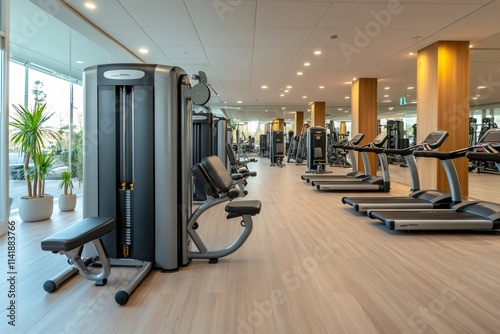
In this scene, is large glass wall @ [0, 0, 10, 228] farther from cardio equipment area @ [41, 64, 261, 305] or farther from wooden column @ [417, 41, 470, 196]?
wooden column @ [417, 41, 470, 196]

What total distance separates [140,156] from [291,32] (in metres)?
3.92

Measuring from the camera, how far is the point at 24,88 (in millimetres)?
4820

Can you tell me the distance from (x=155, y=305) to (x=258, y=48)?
539 cm

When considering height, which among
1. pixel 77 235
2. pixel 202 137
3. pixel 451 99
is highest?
pixel 451 99

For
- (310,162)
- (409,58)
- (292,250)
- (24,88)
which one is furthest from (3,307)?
(310,162)

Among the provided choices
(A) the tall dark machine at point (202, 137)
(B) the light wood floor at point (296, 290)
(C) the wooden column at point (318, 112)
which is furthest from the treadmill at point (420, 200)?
(C) the wooden column at point (318, 112)

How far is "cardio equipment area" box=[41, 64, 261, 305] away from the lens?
234 cm

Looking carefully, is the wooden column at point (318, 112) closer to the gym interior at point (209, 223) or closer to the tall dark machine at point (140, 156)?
the gym interior at point (209, 223)

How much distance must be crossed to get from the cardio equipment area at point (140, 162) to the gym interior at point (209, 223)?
1cm

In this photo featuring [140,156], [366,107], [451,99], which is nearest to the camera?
[140,156]

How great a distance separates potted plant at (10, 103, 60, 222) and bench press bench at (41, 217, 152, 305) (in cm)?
217

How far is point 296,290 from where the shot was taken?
83.9 inches

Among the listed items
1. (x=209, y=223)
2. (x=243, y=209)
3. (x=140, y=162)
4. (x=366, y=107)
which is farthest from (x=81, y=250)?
(x=366, y=107)

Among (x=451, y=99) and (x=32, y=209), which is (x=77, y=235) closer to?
(x=32, y=209)
